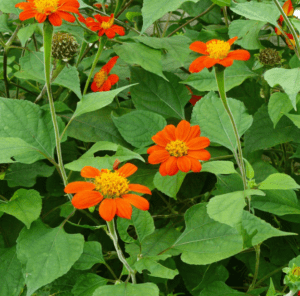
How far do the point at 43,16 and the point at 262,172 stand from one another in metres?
0.43

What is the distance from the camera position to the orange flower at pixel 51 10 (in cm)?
51

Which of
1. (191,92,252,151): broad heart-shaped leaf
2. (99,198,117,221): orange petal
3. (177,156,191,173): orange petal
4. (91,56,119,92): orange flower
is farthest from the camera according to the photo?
(91,56,119,92): orange flower

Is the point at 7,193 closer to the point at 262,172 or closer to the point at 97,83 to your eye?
the point at 97,83

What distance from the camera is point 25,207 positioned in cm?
58

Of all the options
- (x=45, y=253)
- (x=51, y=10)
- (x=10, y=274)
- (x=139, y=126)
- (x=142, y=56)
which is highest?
(x=51, y=10)

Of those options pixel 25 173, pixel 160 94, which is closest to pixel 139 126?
pixel 160 94

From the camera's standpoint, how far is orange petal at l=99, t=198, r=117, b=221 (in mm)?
436

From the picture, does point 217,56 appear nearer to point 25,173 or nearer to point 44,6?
point 44,6

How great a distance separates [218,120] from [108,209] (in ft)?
1.01

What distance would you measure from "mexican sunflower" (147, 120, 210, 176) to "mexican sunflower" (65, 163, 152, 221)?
7cm

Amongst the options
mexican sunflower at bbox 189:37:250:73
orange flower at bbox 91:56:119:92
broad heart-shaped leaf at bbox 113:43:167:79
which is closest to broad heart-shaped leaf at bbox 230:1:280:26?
mexican sunflower at bbox 189:37:250:73

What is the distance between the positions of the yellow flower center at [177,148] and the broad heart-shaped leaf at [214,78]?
0.59 ft

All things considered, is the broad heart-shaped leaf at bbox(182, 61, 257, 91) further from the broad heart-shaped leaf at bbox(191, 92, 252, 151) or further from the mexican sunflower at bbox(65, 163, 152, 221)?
the mexican sunflower at bbox(65, 163, 152, 221)

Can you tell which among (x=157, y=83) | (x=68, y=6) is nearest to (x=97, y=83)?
(x=157, y=83)
